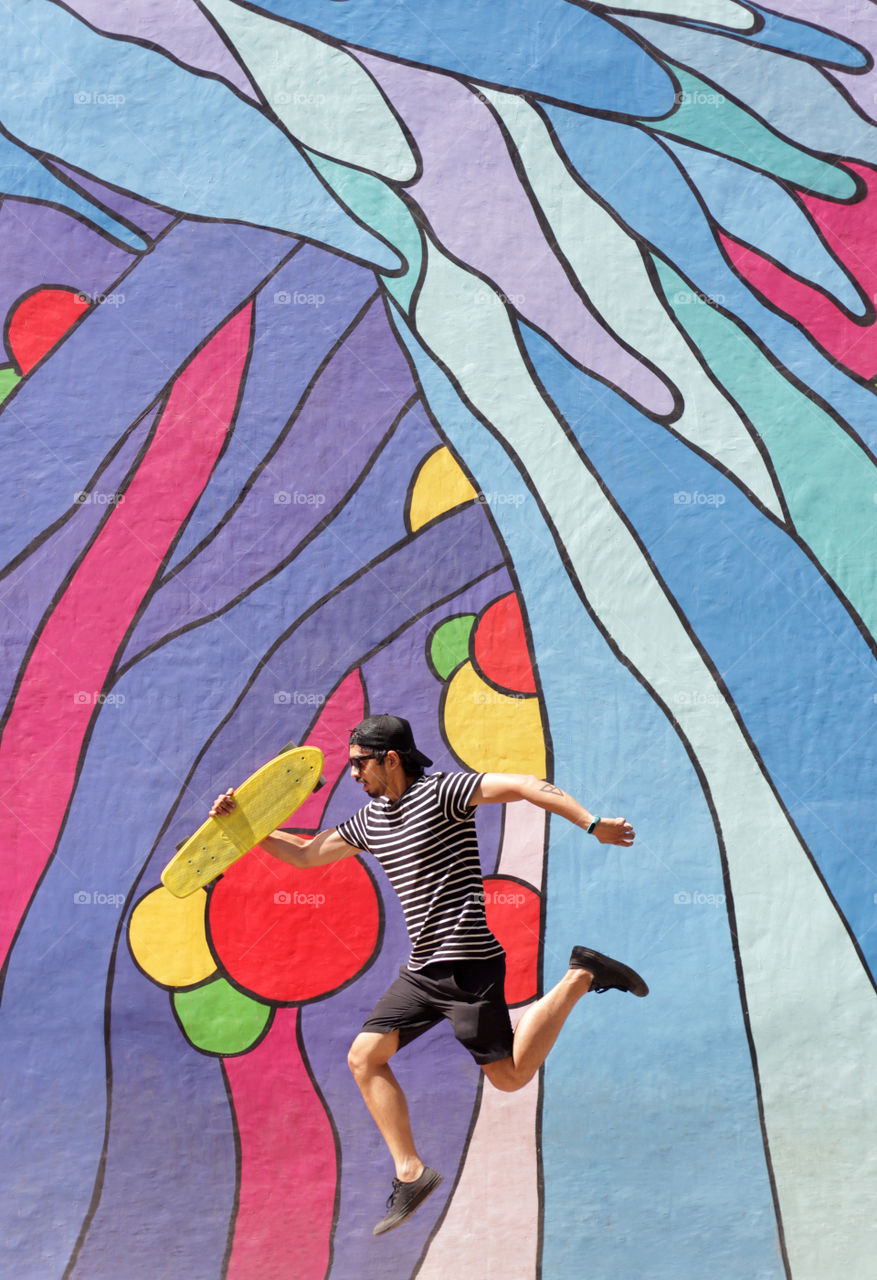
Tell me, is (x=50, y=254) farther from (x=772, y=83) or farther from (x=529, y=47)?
(x=772, y=83)

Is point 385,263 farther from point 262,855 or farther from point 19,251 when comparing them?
point 262,855

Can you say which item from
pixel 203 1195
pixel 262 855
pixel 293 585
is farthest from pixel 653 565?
pixel 203 1195

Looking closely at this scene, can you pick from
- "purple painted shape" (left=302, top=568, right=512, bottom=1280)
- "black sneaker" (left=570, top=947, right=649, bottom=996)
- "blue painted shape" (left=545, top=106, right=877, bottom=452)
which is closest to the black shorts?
"black sneaker" (left=570, top=947, right=649, bottom=996)

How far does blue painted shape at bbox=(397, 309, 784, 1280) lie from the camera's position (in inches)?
201

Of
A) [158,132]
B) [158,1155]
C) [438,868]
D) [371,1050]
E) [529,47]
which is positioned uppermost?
[529,47]

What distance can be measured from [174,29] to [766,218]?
2.93m

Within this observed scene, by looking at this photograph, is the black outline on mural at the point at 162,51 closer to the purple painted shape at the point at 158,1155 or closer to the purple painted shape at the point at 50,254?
the purple painted shape at the point at 50,254

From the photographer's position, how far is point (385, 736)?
4293 millimetres

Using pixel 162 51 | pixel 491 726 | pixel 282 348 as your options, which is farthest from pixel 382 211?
pixel 491 726

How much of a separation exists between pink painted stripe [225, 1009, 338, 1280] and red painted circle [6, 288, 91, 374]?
3.18 meters

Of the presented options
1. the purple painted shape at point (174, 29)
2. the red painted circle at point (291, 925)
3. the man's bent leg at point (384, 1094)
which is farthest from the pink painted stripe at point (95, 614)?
the man's bent leg at point (384, 1094)

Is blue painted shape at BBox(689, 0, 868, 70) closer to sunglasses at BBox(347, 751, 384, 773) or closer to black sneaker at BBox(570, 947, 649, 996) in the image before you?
sunglasses at BBox(347, 751, 384, 773)

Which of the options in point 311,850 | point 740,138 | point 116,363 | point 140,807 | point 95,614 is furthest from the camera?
point 740,138

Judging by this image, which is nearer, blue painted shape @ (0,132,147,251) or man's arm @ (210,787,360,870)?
man's arm @ (210,787,360,870)
